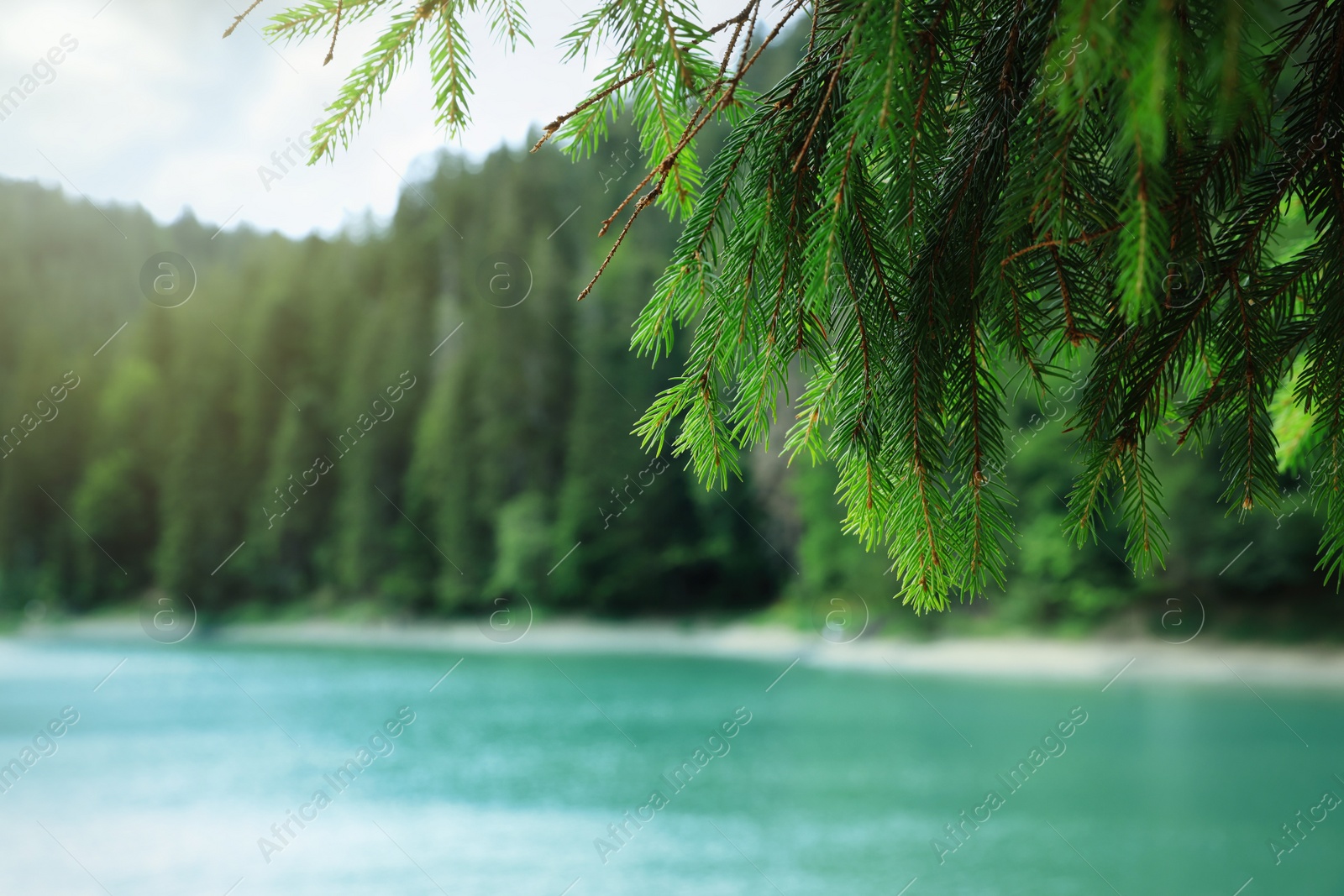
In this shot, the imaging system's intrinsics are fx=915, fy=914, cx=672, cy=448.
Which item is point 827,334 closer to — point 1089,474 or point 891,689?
point 1089,474

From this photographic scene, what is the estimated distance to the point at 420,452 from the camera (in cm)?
2297

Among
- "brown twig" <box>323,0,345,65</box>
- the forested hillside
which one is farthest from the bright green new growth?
the forested hillside

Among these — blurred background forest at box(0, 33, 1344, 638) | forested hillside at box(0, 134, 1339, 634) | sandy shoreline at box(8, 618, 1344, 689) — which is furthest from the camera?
forested hillside at box(0, 134, 1339, 634)

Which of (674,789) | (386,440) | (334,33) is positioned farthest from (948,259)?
(386,440)

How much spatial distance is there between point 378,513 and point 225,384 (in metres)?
6.96

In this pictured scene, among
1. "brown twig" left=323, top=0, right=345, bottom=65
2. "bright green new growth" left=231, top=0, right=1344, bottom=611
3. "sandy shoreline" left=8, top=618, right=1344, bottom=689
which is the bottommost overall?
"sandy shoreline" left=8, top=618, right=1344, bottom=689

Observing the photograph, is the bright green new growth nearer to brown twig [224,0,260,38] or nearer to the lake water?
brown twig [224,0,260,38]

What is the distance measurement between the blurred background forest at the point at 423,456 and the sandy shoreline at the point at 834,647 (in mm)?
563

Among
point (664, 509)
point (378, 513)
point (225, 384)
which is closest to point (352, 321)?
point (225, 384)

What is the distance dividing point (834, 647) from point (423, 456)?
1113 centimetres

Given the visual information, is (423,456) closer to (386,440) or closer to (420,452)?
(420,452)

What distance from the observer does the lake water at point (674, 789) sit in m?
6.77

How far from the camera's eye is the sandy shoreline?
14.4 m

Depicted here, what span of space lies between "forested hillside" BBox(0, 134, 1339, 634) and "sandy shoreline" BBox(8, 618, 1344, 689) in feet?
2.16
